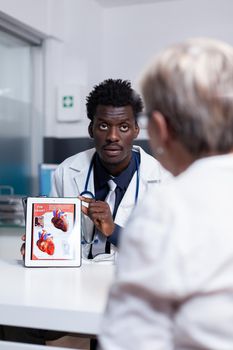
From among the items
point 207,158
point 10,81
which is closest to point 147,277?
point 207,158

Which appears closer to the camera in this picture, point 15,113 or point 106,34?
point 15,113

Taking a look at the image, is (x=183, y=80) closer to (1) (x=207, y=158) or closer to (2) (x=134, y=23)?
(1) (x=207, y=158)

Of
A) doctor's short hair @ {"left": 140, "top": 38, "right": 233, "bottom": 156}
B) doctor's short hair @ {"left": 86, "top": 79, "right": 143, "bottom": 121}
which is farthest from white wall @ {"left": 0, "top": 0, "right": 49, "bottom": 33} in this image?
doctor's short hair @ {"left": 140, "top": 38, "right": 233, "bottom": 156}

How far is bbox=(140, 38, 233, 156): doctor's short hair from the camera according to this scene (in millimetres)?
648

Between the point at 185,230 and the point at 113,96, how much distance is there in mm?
1154

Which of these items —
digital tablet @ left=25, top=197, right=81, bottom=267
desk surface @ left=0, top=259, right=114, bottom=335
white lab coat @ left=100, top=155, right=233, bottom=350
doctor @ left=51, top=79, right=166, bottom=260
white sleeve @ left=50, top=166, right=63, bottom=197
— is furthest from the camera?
white sleeve @ left=50, top=166, right=63, bottom=197

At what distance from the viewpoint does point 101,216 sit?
60.1 inches

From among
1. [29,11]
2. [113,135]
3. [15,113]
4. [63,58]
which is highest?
[29,11]

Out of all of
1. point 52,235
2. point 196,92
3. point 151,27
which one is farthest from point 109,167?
point 151,27

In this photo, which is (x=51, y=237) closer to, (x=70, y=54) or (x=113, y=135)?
(x=113, y=135)

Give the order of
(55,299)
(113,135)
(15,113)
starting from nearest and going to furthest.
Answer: (55,299) → (113,135) → (15,113)

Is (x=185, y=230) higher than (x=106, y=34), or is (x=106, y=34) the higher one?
(x=106, y=34)

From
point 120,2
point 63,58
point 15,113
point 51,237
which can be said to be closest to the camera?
point 51,237

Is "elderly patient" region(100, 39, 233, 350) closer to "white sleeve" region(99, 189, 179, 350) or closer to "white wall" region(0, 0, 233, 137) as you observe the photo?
"white sleeve" region(99, 189, 179, 350)
